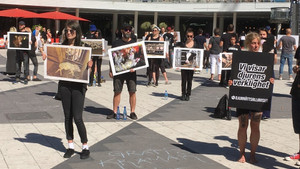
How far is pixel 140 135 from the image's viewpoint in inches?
291

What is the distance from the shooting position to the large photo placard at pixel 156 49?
13.0 meters

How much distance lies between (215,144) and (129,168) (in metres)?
1.97

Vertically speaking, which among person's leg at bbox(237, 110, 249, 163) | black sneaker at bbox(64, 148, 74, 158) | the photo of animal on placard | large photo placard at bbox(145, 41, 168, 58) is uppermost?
large photo placard at bbox(145, 41, 168, 58)

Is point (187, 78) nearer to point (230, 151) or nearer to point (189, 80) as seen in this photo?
point (189, 80)

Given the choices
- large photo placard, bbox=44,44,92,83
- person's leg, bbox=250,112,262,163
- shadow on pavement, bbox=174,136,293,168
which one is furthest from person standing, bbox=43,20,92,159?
person's leg, bbox=250,112,262,163

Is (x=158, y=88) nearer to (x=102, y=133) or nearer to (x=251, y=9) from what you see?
(x=102, y=133)

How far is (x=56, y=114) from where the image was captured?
8.96 m

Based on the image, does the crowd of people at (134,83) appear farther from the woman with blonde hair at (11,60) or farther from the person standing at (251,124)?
the woman with blonde hair at (11,60)

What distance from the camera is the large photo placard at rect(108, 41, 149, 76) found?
834 cm

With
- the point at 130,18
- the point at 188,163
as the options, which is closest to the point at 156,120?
the point at 188,163

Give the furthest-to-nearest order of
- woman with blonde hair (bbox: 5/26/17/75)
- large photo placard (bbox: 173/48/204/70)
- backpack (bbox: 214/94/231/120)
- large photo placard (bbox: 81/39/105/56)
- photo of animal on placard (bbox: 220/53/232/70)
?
woman with blonde hair (bbox: 5/26/17/75)
large photo placard (bbox: 81/39/105/56)
photo of animal on placard (bbox: 220/53/232/70)
large photo placard (bbox: 173/48/204/70)
backpack (bbox: 214/94/231/120)

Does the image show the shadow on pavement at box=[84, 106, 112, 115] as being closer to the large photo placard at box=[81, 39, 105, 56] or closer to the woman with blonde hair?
the large photo placard at box=[81, 39, 105, 56]

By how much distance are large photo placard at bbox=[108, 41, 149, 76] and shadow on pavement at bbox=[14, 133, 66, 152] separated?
194 centimetres

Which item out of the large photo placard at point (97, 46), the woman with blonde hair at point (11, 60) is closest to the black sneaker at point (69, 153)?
the large photo placard at point (97, 46)
